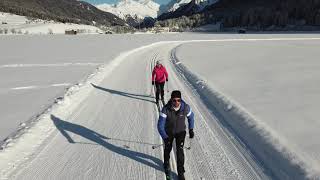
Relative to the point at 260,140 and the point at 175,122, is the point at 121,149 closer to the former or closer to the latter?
the point at 175,122

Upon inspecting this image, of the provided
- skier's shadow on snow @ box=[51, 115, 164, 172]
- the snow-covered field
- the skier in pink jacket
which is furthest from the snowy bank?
skier's shadow on snow @ box=[51, 115, 164, 172]

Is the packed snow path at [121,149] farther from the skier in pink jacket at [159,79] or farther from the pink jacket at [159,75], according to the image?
the pink jacket at [159,75]

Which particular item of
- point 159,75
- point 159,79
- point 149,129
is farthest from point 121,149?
point 159,75

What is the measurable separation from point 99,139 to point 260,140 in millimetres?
4211

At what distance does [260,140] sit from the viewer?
1078 cm

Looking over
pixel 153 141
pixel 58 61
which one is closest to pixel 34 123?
pixel 153 141

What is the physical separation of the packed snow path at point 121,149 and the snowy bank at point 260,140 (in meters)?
0.34

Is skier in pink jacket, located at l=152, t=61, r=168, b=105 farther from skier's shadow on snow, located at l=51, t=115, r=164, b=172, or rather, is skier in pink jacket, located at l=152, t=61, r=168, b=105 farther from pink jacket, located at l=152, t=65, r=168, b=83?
skier's shadow on snow, located at l=51, t=115, r=164, b=172

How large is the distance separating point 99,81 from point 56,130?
1033cm

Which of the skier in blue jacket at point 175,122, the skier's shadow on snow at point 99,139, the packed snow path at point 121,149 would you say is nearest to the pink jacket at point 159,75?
the packed snow path at point 121,149

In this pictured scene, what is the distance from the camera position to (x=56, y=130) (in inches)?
492

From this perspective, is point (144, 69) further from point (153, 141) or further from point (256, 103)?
point (153, 141)

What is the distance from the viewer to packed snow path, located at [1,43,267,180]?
9000 millimetres

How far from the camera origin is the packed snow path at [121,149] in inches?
354
